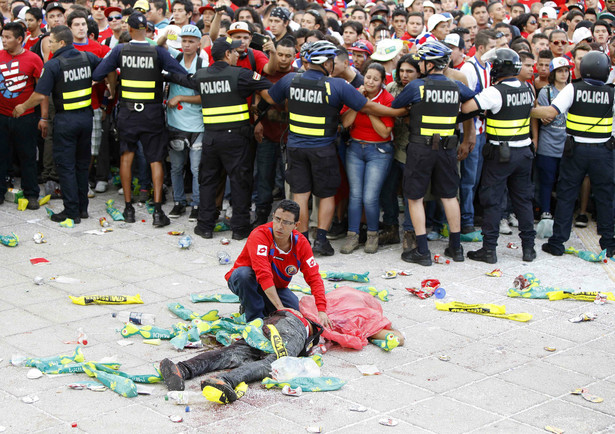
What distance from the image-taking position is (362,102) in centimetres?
884

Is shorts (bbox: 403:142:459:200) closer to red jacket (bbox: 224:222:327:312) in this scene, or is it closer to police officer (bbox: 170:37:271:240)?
police officer (bbox: 170:37:271:240)

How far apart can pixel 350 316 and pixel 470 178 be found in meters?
3.63

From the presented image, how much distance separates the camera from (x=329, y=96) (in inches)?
348

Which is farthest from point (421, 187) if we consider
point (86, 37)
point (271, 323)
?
point (86, 37)

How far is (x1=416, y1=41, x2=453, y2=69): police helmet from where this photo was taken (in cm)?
862

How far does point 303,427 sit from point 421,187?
4.26 m

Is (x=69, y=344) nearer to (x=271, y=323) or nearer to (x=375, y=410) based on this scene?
(x=271, y=323)

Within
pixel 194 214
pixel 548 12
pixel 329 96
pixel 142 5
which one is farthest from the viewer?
pixel 548 12

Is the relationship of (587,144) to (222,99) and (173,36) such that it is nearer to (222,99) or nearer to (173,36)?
(222,99)

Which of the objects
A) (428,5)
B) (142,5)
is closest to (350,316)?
(142,5)

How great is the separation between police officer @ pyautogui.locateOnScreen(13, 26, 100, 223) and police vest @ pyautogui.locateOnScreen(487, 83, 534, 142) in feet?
15.2

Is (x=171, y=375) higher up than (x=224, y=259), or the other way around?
(x=171, y=375)

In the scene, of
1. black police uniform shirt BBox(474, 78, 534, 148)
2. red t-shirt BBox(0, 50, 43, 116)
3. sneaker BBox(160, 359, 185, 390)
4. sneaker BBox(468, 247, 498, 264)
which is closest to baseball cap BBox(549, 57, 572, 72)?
black police uniform shirt BBox(474, 78, 534, 148)

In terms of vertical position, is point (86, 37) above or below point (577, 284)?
above
